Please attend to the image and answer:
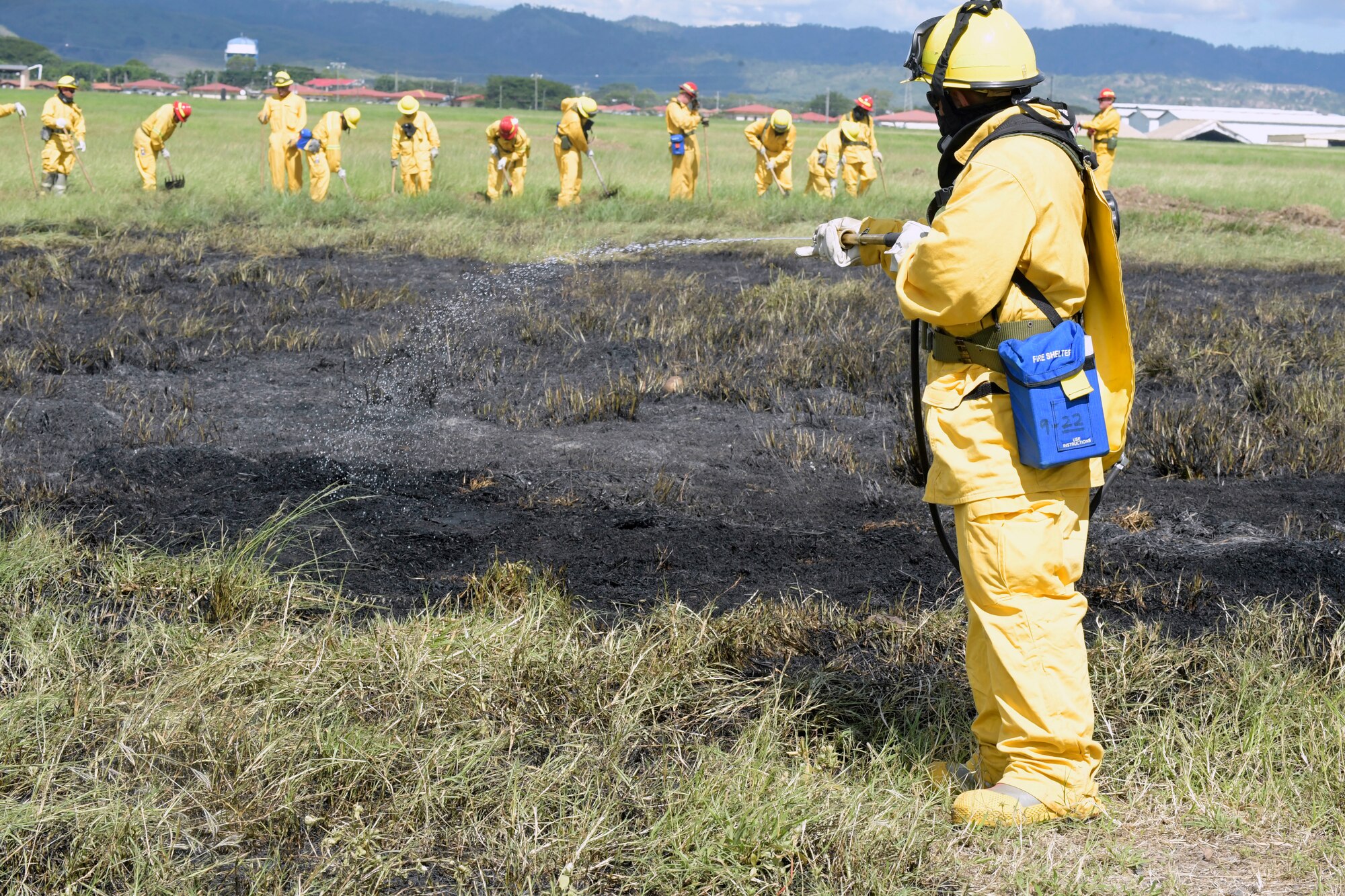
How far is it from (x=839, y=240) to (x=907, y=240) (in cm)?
25

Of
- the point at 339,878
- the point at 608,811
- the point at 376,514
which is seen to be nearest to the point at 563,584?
the point at 376,514

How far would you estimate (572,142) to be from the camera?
16.7m

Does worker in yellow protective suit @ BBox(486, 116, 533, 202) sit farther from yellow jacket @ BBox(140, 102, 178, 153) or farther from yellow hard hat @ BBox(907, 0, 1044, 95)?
yellow hard hat @ BBox(907, 0, 1044, 95)

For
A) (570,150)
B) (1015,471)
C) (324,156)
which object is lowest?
(1015,471)

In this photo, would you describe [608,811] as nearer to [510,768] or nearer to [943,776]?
[510,768]

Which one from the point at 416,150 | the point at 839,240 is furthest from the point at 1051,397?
the point at 416,150

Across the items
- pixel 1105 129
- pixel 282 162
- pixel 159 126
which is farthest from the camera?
pixel 1105 129

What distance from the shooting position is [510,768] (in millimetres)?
2898

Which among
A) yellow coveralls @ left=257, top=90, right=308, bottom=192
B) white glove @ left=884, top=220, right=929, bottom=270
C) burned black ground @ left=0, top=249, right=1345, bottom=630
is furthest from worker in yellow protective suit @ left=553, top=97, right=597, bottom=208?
white glove @ left=884, top=220, right=929, bottom=270

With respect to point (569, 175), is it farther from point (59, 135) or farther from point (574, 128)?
point (59, 135)

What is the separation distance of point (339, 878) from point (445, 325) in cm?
630

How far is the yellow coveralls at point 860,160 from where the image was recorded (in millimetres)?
19188

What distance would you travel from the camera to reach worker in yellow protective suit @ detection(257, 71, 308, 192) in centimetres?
1667

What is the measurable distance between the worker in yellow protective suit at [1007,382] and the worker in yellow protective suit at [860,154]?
16.6 meters
